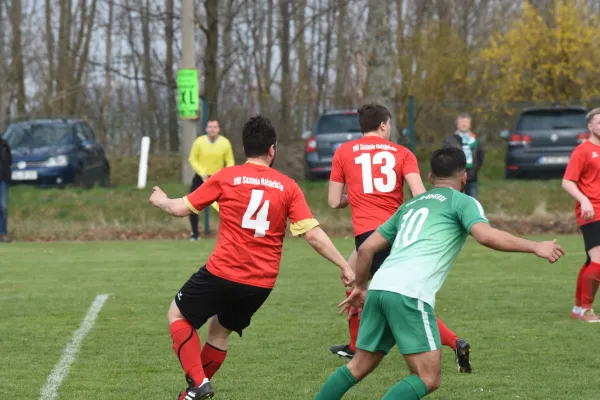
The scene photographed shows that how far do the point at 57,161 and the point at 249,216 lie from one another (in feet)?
54.5

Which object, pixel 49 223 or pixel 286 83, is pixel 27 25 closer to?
pixel 286 83

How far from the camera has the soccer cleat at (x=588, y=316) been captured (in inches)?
376

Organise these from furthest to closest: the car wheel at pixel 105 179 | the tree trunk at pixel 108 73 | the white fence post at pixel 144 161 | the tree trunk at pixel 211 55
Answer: the tree trunk at pixel 108 73
the tree trunk at pixel 211 55
the white fence post at pixel 144 161
the car wheel at pixel 105 179

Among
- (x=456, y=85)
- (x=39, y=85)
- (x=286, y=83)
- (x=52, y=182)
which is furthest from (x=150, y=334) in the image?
(x=39, y=85)

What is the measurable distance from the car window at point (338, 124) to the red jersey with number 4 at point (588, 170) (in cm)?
1287

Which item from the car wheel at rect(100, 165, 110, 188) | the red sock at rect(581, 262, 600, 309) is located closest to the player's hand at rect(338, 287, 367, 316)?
the red sock at rect(581, 262, 600, 309)

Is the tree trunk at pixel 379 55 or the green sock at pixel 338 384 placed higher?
the tree trunk at pixel 379 55

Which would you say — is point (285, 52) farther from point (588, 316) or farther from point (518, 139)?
point (588, 316)

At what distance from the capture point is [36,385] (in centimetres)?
696

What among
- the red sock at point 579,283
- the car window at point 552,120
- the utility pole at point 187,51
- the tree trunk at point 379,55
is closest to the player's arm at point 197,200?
the red sock at point 579,283

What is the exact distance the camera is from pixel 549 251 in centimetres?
488

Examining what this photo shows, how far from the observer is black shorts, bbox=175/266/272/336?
19.7 feet

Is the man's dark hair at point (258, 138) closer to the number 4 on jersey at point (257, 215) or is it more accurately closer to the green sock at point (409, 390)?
the number 4 on jersey at point (257, 215)

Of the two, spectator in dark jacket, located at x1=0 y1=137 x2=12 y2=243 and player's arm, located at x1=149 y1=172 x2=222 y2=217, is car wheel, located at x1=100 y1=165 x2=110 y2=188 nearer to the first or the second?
spectator in dark jacket, located at x1=0 y1=137 x2=12 y2=243
